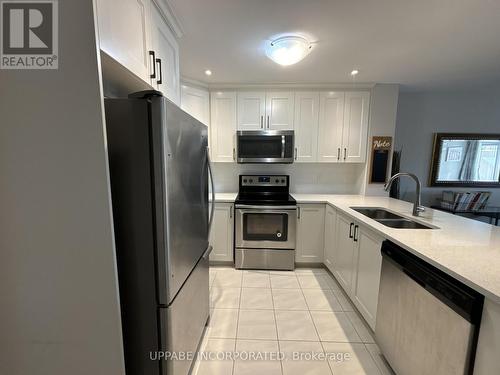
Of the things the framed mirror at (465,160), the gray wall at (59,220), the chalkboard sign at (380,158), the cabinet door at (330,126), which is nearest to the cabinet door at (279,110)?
the cabinet door at (330,126)

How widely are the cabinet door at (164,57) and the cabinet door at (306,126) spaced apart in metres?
1.73

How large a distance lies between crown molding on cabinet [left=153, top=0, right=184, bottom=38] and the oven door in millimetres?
1834

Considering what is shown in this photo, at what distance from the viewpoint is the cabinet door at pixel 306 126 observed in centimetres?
299

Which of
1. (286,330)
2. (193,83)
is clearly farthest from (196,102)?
(286,330)

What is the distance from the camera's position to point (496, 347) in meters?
0.86

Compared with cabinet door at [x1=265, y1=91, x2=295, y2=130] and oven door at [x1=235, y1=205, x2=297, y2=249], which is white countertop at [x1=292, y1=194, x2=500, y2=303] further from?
cabinet door at [x1=265, y1=91, x2=295, y2=130]

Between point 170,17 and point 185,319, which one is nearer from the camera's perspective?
point 185,319

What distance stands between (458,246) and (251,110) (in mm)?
2506

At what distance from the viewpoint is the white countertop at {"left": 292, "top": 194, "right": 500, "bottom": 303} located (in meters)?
0.96

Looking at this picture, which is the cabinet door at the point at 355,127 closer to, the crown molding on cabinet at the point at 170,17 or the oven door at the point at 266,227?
the oven door at the point at 266,227

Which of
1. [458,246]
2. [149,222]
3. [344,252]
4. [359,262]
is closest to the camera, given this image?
[149,222]

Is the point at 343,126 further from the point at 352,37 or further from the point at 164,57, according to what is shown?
the point at 164,57

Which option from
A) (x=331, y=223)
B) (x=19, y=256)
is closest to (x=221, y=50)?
Answer: (x=19, y=256)

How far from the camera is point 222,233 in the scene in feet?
9.53
